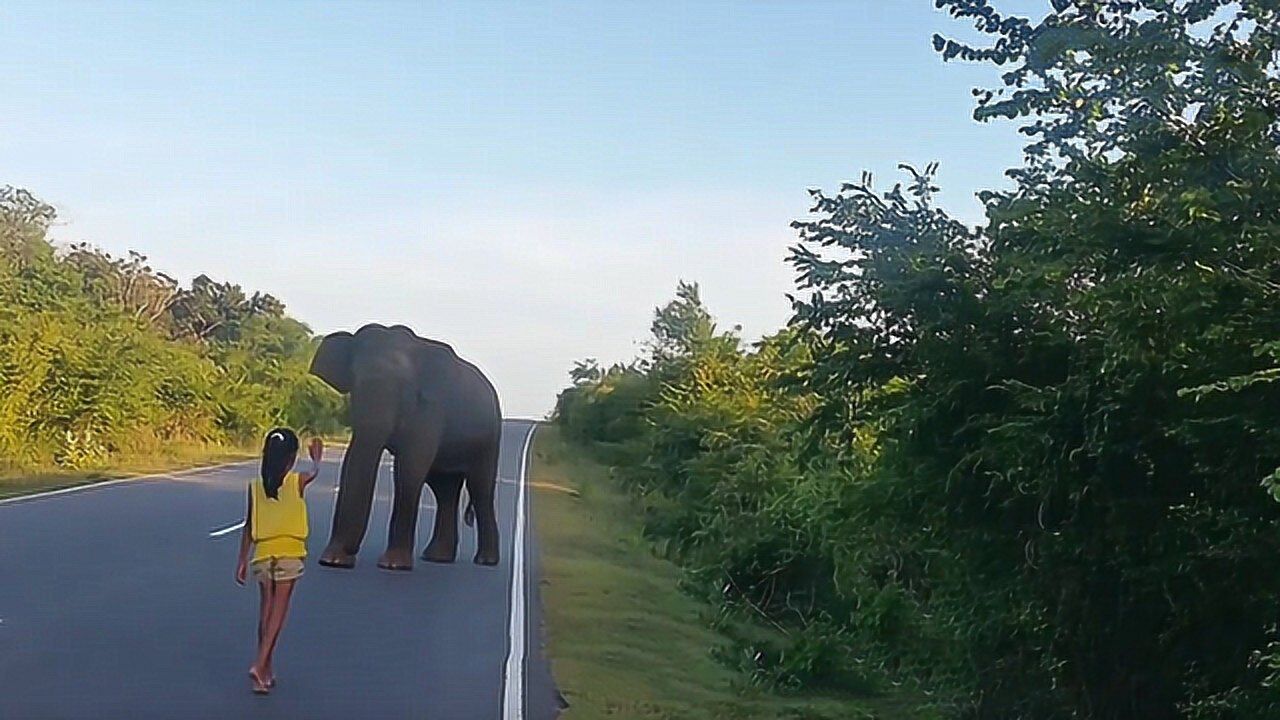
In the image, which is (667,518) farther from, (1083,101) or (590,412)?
(590,412)

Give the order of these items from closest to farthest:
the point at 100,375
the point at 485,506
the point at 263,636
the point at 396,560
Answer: the point at 263,636, the point at 396,560, the point at 485,506, the point at 100,375

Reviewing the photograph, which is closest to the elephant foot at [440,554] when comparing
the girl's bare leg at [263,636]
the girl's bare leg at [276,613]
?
the girl's bare leg at [263,636]

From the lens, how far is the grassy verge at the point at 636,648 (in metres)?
11.7

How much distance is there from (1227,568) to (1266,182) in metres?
2.12

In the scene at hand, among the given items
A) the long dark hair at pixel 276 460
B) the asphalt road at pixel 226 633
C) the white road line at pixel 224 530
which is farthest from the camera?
the white road line at pixel 224 530

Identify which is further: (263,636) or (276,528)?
(263,636)

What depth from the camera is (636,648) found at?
14.5 metres

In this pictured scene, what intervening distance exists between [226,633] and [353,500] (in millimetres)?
4478

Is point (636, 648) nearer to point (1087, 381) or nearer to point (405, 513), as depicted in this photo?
point (405, 513)

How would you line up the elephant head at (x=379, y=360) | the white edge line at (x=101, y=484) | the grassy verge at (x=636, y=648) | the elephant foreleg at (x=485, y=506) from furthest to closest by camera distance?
the white edge line at (x=101, y=484)
the elephant foreleg at (x=485, y=506)
the elephant head at (x=379, y=360)
the grassy verge at (x=636, y=648)

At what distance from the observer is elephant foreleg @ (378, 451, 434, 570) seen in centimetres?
1781

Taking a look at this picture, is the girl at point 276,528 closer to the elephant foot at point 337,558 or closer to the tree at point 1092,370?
the tree at point 1092,370

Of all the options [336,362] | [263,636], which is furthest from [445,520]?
[263,636]

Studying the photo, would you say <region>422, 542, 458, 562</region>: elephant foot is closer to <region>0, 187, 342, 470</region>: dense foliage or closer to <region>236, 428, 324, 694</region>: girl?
<region>236, 428, 324, 694</region>: girl
